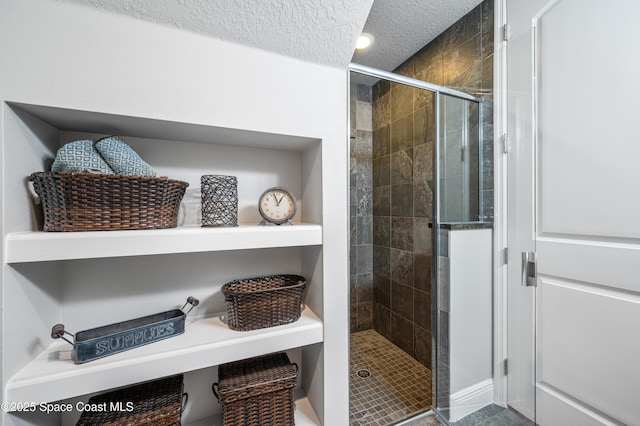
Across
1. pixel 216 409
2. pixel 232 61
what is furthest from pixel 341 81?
pixel 216 409

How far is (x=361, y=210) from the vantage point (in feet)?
7.38

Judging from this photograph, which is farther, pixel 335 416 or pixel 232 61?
pixel 335 416

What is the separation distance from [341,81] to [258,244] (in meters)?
0.74

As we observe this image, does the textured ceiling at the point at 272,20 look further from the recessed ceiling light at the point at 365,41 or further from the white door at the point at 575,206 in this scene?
the white door at the point at 575,206

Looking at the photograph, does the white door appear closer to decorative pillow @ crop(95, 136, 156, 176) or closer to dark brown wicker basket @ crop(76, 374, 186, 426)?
dark brown wicker basket @ crop(76, 374, 186, 426)

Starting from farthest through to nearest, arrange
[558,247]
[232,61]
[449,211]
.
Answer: [449,211] → [558,247] → [232,61]

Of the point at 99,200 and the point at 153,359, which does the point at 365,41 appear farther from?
the point at 153,359

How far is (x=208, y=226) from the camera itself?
916 mm

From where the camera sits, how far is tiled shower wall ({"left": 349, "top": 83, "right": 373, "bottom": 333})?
2.21 meters

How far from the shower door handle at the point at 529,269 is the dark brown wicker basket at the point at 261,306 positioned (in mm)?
1126

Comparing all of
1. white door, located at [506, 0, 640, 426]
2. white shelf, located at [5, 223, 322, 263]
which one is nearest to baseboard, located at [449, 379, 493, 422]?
white door, located at [506, 0, 640, 426]

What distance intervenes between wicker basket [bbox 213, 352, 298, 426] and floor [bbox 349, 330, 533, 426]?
58 centimetres

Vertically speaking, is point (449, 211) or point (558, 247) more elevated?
point (449, 211)

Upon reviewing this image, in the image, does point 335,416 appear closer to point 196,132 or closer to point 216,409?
point 216,409
